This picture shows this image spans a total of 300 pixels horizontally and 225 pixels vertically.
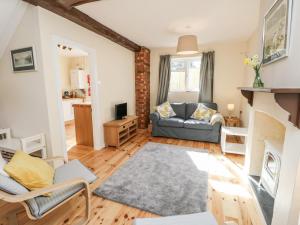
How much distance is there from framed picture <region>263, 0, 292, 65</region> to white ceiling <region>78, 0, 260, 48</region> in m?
0.87

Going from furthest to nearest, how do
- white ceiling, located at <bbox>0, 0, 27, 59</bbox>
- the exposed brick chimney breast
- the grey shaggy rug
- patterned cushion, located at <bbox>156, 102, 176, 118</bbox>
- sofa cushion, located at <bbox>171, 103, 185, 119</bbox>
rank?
the exposed brick chimney breast
sofa cushion, located at <bbox>171, 103, 185, 119</bbox>
patterned cushion, located at <bbox>156, 102, 176, 118</bbox>
white ceiling, located at <bbox>0, 0, 27, 59</bbox>
the grey shaggy rug

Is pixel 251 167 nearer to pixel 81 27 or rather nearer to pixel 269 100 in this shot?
pixel 269 100

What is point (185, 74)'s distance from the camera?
16.6 feet

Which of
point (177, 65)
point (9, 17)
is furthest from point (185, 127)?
point (9, 17)

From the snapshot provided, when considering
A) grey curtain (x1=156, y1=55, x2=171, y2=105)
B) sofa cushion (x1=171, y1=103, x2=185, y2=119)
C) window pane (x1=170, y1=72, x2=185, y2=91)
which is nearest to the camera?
sofa cushion (x1=171, y1=103, x2=185, y2=119)

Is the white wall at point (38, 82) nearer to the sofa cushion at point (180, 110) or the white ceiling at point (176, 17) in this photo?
the white ceiling at point (176, 17)

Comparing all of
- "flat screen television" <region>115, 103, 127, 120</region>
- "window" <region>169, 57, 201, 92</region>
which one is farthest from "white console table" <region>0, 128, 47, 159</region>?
"window" <region>169, 57, 201, 92</region>

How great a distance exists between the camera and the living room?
1.40 metres

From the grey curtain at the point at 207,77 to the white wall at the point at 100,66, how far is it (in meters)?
1.97

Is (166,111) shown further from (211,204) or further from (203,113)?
(211,204)

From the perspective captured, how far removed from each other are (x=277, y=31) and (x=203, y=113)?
112 inches

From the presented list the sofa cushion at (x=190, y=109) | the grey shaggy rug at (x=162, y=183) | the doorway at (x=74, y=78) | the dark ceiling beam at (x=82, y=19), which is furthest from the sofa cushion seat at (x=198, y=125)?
the doorway at (x=74, y=78)

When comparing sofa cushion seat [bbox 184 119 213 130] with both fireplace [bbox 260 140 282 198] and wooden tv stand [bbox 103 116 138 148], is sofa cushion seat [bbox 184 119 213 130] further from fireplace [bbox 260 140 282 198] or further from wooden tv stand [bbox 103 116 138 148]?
fireplace [bbox 260 140 282 198]

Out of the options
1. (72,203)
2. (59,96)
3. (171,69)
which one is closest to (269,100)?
(72,203)
